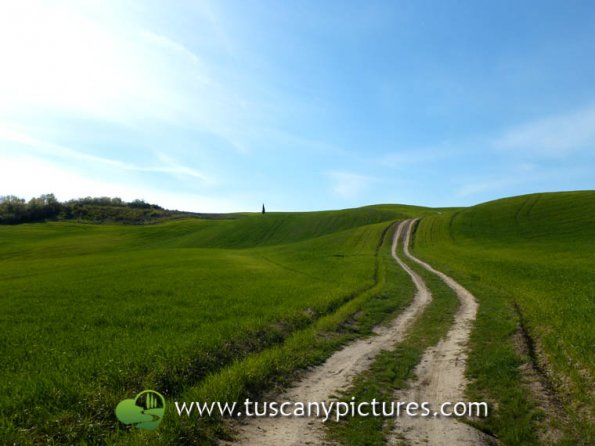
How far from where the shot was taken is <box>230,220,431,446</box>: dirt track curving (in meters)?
6.77

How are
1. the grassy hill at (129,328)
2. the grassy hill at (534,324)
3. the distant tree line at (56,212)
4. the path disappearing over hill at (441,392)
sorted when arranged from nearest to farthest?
the path disappearing over hill at (441,392) < the grassy hill at (534,324) < the grassy hill at (129,328) < the distant tree line at (56,212)

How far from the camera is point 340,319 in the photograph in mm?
15680

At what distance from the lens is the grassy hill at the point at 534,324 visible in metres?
7.51

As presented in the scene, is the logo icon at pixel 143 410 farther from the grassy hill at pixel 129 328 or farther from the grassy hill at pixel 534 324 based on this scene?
the grassy hill at pixel 534 324

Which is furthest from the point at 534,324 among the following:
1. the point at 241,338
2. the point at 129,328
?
the point at 129,328

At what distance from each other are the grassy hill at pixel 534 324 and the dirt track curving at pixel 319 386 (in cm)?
302

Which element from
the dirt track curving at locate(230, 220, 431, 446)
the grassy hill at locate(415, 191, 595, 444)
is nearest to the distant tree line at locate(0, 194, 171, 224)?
the grassy hill at locate(415, 191, 595, 444)

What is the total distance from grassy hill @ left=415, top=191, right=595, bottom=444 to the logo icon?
682 cm

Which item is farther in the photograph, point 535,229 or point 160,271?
point 535,229

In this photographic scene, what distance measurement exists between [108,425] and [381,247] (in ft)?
170

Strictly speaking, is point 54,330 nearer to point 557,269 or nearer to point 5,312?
point 5,312

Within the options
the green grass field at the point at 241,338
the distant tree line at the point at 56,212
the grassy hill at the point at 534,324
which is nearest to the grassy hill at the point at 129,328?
the green grass field at the point at 241,338

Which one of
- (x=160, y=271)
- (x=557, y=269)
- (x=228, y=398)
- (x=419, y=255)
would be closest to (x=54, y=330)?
(x=228, y=398)

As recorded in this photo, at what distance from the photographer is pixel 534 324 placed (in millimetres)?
13938
